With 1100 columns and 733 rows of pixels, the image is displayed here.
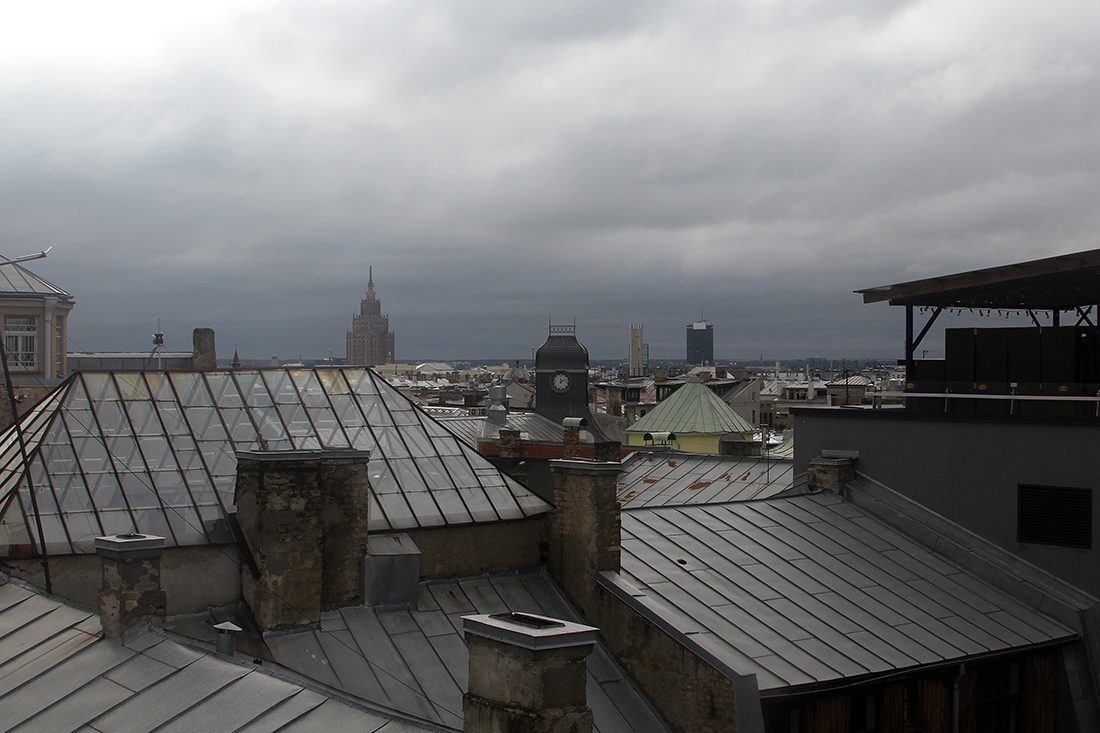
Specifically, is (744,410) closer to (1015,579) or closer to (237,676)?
(1015,579)

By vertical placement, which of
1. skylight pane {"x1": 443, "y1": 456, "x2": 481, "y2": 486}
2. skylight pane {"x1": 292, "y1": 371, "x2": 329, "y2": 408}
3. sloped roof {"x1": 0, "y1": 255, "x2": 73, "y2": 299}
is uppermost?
sloped roof {"x1": 0, "y1": 255, "x2": 73, "y2": 299}

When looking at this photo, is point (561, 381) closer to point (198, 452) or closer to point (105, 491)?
point (198, 452)

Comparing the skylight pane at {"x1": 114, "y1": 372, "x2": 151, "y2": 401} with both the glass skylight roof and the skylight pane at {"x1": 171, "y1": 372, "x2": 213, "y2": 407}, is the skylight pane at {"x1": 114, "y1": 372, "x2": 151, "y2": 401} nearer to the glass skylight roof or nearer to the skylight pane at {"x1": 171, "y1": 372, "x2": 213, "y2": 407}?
the glass skylight roof

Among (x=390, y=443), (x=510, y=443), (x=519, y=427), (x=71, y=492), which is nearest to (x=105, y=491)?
(x=71, y=492)

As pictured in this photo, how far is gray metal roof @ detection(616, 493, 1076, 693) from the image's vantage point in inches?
655

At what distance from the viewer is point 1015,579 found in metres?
20.7

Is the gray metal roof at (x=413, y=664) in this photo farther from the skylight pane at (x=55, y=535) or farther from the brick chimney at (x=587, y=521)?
the skylight pane at (x=55, y=535)

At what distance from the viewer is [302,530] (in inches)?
634

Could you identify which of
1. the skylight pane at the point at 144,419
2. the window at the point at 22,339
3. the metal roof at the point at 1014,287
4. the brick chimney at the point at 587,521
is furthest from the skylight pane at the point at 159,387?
the window at the point at 22,339

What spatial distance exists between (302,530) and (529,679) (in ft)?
22.4

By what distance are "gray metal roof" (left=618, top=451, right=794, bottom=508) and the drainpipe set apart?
18495 mm

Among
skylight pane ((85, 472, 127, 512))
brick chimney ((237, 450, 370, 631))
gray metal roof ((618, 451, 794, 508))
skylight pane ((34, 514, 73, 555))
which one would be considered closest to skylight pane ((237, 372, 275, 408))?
skylight pane ((85, 472, 127, 512))

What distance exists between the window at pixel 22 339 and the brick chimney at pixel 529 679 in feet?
154

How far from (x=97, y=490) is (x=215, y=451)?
7.43 feet
